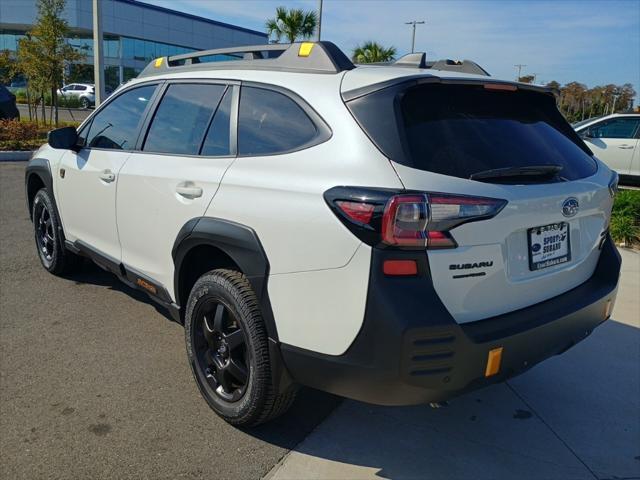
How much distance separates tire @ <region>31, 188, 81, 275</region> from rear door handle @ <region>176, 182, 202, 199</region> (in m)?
2.22

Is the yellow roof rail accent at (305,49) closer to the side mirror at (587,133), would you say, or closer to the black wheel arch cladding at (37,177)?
the black wheel arch cladding at (37,177)

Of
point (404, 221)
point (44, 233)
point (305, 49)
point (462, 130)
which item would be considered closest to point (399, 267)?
point (404, 221)

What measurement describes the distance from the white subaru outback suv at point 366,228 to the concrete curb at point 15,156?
10.9 meters

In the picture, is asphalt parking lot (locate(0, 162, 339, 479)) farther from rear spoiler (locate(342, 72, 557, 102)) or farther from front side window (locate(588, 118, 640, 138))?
front side window (locate(588, 118, 640, 138))

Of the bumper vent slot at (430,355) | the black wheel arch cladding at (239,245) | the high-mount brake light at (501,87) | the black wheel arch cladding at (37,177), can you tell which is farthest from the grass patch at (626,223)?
the black wheel arch cladding at (37,177)

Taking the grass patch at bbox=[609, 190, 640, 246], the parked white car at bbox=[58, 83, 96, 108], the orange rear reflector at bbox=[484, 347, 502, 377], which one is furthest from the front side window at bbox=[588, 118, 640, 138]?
the parked white car at bbox=[58, 83, 96, 108]

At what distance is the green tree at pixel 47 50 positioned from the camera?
56.3ft

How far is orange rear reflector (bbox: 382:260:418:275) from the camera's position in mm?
2027

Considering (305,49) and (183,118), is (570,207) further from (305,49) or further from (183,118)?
(183,118)

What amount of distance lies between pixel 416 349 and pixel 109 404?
6.18 ft

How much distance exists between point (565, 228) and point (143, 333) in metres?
2.87

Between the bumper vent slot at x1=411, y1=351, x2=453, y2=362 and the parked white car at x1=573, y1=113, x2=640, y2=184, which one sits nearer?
the bumper vent slot at x1=411, y1=351, x2=453, y2=362

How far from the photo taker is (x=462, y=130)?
2.37m

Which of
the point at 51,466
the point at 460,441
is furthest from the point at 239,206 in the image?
the point at 460,441
